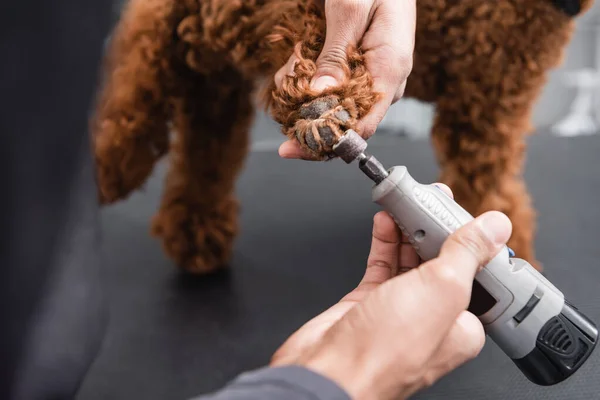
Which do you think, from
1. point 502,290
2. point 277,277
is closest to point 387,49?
point 502,290

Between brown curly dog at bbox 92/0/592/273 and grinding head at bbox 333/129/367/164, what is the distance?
0.40ft

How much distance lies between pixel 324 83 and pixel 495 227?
0.18 meters

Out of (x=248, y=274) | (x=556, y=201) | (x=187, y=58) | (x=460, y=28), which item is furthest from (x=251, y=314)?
(x=556, y=201)

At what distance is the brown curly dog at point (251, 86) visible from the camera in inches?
27.2

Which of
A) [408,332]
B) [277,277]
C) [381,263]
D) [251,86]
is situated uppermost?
[408,332]

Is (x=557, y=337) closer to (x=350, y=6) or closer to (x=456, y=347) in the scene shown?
(x=456, y=347)

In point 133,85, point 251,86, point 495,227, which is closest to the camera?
point 495,227

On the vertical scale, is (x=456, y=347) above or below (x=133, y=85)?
above

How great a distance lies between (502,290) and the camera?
44 cm

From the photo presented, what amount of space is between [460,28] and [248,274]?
1.65ft

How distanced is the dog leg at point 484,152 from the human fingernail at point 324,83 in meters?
0.35

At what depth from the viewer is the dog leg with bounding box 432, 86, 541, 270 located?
30.6 inches

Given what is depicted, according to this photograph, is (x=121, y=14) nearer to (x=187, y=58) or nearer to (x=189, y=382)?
(x=187, y=58)

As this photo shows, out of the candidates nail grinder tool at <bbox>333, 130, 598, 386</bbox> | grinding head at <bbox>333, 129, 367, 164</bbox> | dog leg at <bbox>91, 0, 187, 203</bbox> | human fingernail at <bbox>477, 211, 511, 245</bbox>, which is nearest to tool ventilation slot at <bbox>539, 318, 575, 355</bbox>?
nail grinder tool at <bbox>333, 130, 598, 386</bbox>
